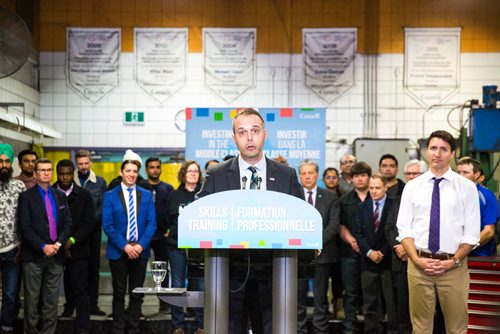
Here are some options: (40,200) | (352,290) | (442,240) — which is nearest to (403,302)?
(352,290)

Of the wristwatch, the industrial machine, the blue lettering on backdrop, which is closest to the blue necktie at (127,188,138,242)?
the blue lettering on backdrop

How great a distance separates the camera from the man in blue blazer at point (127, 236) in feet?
19.7

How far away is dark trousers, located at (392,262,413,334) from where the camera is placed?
5766 mm

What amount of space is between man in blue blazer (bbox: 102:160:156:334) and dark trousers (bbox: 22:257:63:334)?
1.61 feet

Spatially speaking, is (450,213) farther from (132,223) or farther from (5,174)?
(5,174)

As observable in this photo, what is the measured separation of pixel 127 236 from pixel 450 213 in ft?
9.77

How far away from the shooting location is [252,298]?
2895mm

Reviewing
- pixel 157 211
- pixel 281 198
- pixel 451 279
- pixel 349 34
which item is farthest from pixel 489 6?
pixel 281 198

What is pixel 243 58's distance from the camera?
9625 millimetres

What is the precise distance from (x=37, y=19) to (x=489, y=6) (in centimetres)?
625

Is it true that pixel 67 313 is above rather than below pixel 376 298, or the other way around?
below

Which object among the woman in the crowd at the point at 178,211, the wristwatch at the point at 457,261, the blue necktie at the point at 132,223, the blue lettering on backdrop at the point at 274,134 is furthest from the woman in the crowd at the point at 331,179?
the wristwatch at the point at 457,261

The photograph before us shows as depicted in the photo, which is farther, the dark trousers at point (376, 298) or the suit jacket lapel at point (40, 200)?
the dark trousers at point (376, 298)

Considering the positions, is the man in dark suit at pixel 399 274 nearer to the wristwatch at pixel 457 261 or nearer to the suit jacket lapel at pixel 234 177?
the wristwatch at pixel 457 261
